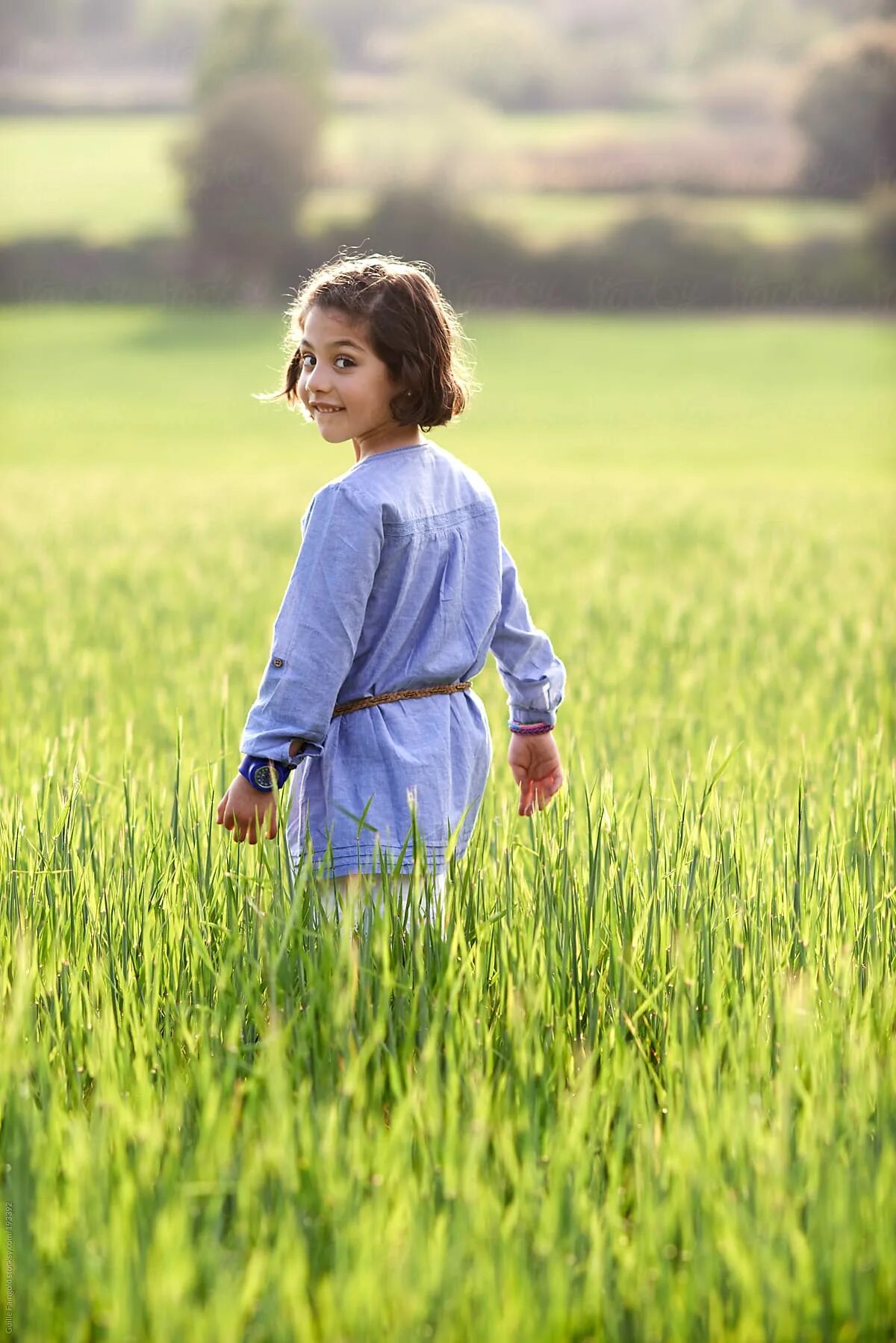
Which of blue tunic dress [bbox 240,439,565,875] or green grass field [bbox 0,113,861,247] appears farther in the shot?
green grass field [bbox 0,113,861,247]

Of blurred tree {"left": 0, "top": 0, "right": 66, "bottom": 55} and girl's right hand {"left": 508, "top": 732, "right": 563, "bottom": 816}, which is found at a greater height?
blurred tree {"left": 0, "top": 0, "right": 66, "bottom": 55}

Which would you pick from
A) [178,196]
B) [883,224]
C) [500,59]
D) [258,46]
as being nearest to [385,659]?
[883,224]

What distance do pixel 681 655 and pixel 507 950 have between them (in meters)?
3.38

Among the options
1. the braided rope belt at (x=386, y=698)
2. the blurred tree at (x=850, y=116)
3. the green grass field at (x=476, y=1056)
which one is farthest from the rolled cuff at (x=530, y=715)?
the blurred tree at (x=850, y=116)

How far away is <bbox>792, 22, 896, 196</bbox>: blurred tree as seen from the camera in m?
52.1

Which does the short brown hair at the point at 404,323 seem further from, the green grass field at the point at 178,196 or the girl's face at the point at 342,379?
the green grass field at the point at 178,196

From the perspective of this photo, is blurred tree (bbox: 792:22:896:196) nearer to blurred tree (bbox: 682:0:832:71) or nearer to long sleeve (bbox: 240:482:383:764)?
blurred tree (bbox: 682:0:832:71)

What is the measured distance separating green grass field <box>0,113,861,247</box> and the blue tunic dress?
50.5 metres

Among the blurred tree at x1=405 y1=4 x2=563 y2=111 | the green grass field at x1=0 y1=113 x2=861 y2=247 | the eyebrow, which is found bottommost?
the eyebrow

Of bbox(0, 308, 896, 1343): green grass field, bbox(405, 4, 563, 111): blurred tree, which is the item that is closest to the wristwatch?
bbox(0, 308, 896, 1343): green grass field

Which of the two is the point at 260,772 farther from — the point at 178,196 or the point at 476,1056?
the point at 178,196

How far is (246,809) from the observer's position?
2178 mm

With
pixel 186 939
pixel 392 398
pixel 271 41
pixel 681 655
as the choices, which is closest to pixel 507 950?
pixel 186 939

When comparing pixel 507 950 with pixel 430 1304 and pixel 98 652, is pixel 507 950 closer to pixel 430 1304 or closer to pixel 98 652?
pixel 430 1304
